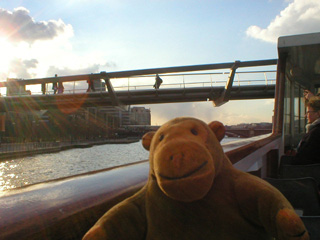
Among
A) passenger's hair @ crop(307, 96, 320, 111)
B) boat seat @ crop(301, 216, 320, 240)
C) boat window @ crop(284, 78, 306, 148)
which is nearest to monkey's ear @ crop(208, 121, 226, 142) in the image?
boat seat @ crop(301, 216, 320, 240)

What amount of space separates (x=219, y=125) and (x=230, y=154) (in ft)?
3.18

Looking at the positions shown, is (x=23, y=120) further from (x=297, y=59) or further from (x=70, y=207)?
(x=70, y=207)

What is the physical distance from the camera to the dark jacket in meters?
2.38

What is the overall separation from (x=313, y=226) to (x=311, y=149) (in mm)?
1494

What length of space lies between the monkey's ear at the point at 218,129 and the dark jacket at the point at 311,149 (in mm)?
1962

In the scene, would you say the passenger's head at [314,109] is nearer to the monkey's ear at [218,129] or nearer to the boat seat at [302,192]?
the boat seat at [302,192]

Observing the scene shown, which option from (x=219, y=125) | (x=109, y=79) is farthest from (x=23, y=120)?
(x=219, y=125)

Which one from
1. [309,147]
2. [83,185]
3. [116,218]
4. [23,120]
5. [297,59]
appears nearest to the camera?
[116,218]

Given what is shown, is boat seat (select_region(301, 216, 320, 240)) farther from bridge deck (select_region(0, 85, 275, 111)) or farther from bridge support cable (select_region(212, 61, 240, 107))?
bridge support cable (select_region(212, 61, 240, 107))

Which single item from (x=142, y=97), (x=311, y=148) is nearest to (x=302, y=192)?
(x=311, y=148)

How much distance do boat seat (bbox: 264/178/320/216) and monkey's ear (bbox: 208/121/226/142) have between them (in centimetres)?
101

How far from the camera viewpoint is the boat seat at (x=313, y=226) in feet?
3.65

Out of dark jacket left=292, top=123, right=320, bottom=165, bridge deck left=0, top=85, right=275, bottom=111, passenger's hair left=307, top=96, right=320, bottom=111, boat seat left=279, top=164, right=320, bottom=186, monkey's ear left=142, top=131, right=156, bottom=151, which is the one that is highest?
bridge deck left=0, top=85, right=275, bottom=111

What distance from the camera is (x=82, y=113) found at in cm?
5259
